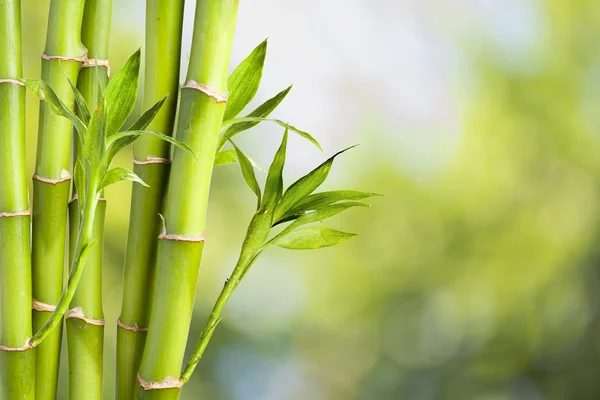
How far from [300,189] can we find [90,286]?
231 mm

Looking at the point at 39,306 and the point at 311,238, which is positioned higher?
the point at 311,238

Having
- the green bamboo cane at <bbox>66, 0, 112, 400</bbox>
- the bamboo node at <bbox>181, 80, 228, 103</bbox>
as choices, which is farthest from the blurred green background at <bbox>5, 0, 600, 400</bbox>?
the bamboo node at <bbox>181, 80, 228, 103</bbox>

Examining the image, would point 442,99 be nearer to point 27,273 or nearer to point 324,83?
point 324,83

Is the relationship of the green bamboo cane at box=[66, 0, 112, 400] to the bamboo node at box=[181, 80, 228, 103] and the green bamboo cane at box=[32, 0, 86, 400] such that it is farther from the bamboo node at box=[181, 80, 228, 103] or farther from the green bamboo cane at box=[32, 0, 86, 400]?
the bamboo node at box=[181, 80, 228, 103]

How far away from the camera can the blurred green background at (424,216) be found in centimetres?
98

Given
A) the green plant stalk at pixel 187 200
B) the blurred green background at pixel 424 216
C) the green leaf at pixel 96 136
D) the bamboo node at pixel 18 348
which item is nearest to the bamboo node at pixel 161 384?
the green plant stalk at pixel 187 200

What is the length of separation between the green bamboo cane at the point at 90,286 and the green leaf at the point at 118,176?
0.38 feet

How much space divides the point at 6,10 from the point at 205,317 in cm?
52

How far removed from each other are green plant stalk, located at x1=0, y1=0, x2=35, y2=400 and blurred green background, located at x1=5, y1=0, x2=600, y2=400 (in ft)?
1.02

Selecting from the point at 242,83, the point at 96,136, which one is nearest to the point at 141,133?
the point at 96,136

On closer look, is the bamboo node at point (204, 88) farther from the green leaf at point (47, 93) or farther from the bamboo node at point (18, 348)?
the bamboo node at point (18, 348)

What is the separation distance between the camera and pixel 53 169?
2.12 ft

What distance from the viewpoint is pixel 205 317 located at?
3.21 ft

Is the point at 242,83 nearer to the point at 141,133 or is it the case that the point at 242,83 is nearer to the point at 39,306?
the point at 141,133
